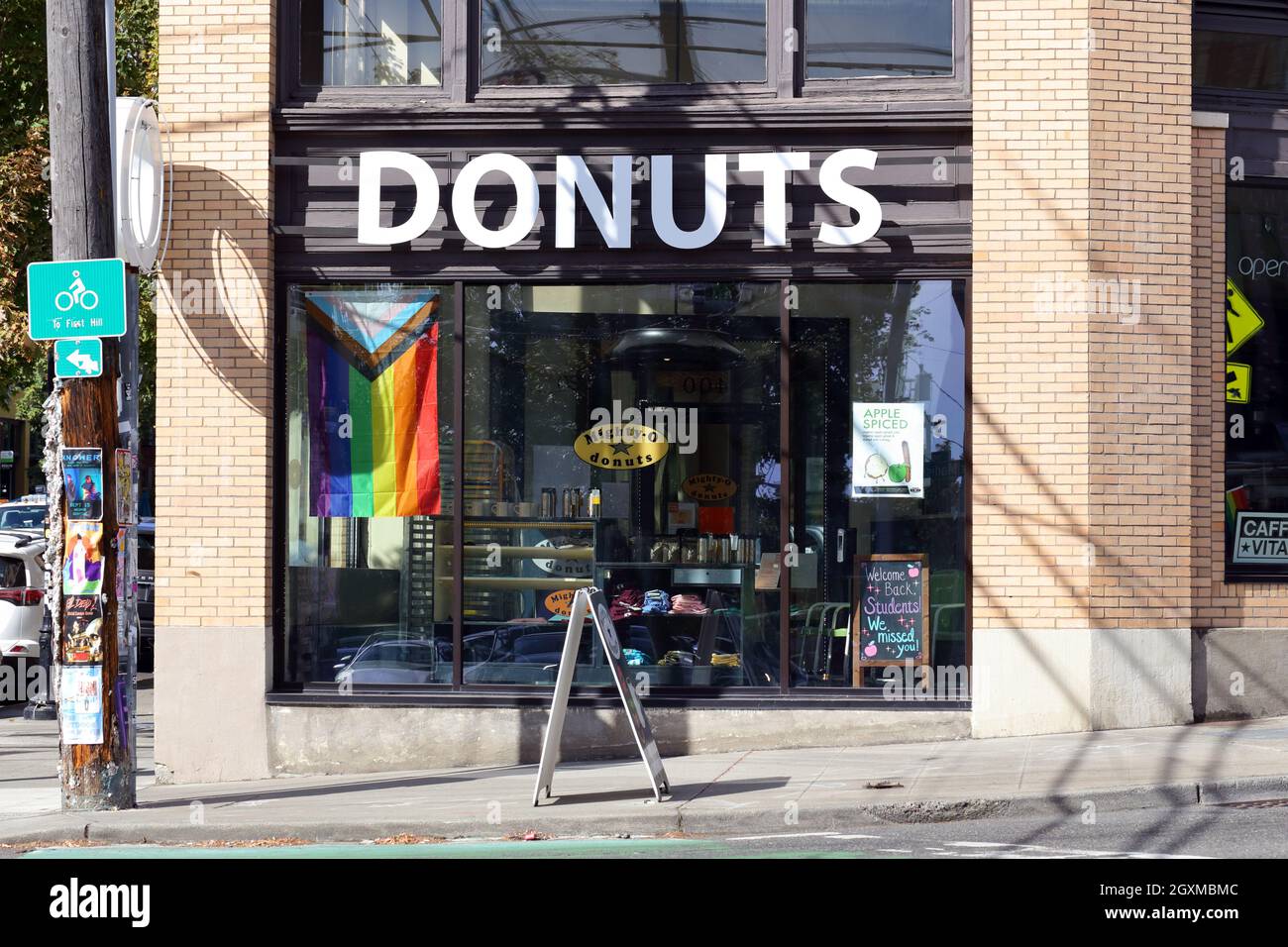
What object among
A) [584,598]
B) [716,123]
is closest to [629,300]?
[716,123]

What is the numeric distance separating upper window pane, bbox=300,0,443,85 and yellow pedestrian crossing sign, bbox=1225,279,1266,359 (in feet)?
21.6

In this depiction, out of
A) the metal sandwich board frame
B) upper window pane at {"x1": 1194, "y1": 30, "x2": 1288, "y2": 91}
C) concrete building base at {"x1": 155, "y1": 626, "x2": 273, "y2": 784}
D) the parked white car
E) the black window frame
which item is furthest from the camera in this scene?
the parked white car

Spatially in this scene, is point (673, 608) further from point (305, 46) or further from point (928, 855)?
point (305, 46)

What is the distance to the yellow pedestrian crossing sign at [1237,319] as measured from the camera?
10922mm

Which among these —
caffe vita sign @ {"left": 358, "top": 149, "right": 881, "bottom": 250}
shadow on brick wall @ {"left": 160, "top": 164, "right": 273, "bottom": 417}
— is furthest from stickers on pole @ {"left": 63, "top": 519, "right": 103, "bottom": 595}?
caffe vita sign @ {"left": 358, "top": 149, "right": 881, "bottom": 250}

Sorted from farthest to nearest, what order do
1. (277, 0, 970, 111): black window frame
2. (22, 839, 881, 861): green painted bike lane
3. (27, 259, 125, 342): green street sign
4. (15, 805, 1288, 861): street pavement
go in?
(277, 0, 970, 111): black window frame, (27, 259, 125, 342): green street sign, (22, 839, 881, 861): green painted bike lane, (15, 805, 1288, 861): street pavement

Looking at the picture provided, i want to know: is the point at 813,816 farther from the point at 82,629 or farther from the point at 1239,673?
the point at 82,629

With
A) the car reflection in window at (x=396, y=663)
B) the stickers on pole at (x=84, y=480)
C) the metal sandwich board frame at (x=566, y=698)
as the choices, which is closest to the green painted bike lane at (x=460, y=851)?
the metal sandwich board frame at (x=566, y=698)

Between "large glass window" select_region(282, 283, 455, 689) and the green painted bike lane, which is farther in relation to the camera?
"large glass window" select_region(282, 283, 455, 689)

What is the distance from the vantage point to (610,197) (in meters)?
10.6

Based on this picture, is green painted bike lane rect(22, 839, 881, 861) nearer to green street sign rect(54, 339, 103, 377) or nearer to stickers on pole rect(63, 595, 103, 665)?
stickers on pole rect(63, 595, 103, 665)

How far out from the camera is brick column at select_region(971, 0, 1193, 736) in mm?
10266

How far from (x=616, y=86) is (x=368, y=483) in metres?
3.65

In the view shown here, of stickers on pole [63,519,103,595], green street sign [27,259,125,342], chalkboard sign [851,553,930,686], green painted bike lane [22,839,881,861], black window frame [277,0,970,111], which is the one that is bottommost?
green painted bike lane [22,839,881,861]
